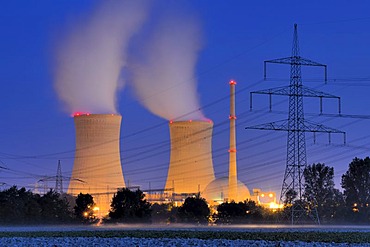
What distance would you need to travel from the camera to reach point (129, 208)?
181 feet

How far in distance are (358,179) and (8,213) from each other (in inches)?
1340

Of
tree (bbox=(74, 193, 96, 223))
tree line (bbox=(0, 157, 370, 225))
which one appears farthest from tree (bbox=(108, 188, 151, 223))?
tree (bbox=(74, 193, 96, 223))

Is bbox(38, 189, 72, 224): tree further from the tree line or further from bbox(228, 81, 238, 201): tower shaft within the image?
bbox(228, 81, 238, 201): tower shaft

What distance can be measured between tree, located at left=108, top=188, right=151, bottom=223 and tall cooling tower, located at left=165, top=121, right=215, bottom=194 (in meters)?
12.5

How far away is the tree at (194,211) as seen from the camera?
59031 millimetres

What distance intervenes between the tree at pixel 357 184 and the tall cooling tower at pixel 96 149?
74.8 ft

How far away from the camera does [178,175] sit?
236 feet

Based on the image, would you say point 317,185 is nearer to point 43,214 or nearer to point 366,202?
point 366,202

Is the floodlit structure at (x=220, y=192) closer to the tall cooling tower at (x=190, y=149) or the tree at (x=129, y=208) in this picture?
the tall cooling tower at (x=190, y=149)

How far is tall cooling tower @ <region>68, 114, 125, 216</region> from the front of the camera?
6056 centimetres

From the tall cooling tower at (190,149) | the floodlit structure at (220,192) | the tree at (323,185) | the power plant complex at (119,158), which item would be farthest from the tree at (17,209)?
the floodlit structure at (220,192)

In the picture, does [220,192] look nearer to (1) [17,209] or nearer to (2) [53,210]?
(2) [53,210]

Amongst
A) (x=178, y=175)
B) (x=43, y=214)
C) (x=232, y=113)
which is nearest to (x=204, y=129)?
(x=178, y=175)

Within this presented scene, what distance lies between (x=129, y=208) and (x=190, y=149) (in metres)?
13.8
